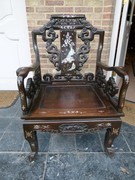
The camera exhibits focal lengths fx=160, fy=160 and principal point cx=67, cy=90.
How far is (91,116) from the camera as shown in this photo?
113cm

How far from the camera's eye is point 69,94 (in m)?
1.41

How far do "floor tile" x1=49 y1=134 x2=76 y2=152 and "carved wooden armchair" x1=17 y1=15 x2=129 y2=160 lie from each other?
0.70 ft

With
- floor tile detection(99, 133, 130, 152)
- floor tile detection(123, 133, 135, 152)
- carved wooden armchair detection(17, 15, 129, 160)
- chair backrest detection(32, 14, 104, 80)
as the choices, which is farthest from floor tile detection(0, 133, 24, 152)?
floor tile detection(123, 133, 135, 152)

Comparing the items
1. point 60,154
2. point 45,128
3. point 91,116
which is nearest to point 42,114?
point 45,128

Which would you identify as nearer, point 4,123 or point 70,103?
point 70,103

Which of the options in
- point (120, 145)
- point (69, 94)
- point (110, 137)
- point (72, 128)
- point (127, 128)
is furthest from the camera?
point (127, 128)

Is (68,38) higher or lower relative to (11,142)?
higher

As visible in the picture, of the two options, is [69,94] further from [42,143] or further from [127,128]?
[127,128]

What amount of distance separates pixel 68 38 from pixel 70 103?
600mm

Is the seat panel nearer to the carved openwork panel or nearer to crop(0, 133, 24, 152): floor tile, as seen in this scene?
the carved openwork panel

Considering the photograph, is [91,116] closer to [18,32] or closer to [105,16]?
[105,16]

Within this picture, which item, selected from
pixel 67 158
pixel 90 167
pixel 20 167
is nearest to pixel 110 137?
pixel 90 167

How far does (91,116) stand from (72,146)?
1.67 feet

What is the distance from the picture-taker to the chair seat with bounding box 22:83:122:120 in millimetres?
1137
